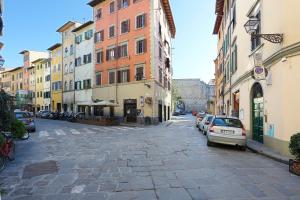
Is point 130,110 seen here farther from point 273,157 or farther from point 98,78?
point 273,157

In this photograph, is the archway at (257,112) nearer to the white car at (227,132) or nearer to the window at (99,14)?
the white car at (227,132)

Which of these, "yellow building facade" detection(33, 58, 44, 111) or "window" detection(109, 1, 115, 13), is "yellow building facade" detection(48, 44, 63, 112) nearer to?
"yellow building facade" detection(33, 58, 44, 111)

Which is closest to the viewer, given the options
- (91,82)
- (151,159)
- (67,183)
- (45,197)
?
(45,197)

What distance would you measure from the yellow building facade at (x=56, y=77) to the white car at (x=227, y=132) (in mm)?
42690

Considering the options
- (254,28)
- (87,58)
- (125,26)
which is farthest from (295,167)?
(87,58)

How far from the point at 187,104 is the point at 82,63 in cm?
6350

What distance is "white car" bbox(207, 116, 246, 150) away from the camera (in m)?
13.8

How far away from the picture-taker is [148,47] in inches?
1329

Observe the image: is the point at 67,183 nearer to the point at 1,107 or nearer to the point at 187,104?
the point at 1,107

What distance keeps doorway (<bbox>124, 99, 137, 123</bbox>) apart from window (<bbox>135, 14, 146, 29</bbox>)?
8.44 meters

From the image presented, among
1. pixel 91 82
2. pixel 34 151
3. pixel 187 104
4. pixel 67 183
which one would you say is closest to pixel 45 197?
pixel 67 183

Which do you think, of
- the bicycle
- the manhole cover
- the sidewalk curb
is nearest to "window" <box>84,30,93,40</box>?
the sidewalk curb

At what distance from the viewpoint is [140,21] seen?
115ft

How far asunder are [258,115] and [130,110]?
21.0 m
